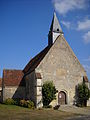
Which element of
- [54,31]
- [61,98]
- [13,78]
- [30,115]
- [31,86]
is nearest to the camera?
[30,115]

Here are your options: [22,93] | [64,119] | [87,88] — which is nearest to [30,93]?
[22,93]

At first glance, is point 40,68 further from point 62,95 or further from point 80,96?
point 80,96

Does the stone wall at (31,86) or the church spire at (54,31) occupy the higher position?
the church spire at (54,31)

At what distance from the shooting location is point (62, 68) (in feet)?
108

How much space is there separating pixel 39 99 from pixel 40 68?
508cm

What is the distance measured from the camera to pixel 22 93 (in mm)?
36531

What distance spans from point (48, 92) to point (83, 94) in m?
6.68

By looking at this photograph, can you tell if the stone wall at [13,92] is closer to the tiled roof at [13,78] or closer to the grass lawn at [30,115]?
the tiled roof at [13,78]

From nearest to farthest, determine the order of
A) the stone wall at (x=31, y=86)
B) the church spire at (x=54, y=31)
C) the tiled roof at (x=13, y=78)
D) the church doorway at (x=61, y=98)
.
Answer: the stone wall at (x=31, y=86) → the church doorway at (x=61, y=98) → the church spire at (x=54, y=31) → the tiled roof at (x=13, y=78)

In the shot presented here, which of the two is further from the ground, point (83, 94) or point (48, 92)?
point (48, 92)

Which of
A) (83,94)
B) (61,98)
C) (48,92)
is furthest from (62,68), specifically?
(83,94)

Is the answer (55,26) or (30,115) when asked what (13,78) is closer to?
(55,26)

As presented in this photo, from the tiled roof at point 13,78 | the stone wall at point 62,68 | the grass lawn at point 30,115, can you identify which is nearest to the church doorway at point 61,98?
the stone wall at point 62,68

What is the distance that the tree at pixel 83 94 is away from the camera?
32.3 meters
